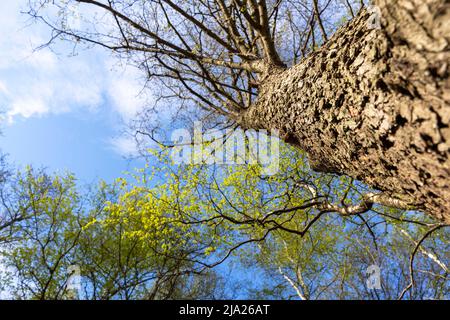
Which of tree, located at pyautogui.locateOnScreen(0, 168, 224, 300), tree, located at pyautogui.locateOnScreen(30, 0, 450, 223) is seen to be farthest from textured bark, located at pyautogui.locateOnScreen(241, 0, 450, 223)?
tree, located at pyautogui.locateOnScreen(0, 168, 224, 300)

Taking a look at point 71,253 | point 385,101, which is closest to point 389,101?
point 385,101

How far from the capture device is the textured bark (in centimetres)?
69

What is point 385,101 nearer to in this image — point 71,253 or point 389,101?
point 389,101

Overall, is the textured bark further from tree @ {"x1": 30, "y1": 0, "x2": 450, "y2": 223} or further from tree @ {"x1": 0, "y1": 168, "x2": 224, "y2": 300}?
tree @ {"x1": 0, "y1": 168, "x2": 224, "y2": 300}

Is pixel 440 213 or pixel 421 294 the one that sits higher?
pixel 440 213

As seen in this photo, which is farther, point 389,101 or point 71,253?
point 71,253

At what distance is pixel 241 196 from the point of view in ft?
15.9

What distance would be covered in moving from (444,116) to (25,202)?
36.3 feet

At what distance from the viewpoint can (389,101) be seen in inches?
36.7

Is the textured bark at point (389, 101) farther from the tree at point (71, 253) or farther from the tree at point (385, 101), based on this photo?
the tree at point (71, 253)

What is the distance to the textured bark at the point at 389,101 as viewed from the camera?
688mm

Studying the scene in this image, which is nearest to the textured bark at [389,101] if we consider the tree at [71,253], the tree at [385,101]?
the tree at [385,101]
